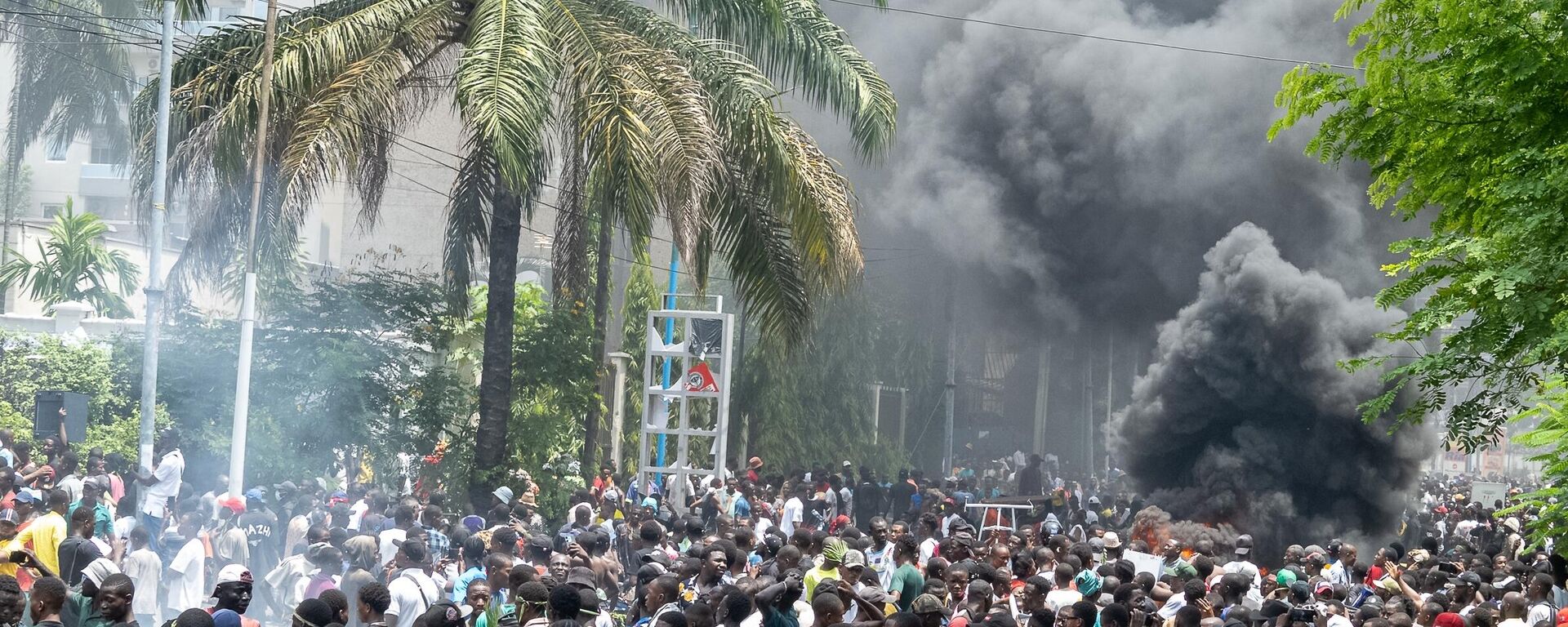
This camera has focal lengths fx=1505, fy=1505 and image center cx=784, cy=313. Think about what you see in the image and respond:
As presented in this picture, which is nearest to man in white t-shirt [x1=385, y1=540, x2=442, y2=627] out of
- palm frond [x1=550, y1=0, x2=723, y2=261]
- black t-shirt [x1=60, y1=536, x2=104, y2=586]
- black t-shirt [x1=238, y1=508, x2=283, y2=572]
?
black t-shirt [x1=60, y1=536, x2=104, y2=586]

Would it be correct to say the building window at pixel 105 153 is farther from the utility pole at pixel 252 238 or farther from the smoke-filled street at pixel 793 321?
the utility pole at pixel 252 238

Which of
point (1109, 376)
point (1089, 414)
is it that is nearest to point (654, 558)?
point (1109, 376)

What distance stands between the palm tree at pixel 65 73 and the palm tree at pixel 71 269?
2.56 meters

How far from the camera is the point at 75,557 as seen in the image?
7.75 meters

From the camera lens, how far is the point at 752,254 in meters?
13.4

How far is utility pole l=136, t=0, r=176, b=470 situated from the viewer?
12.7 m

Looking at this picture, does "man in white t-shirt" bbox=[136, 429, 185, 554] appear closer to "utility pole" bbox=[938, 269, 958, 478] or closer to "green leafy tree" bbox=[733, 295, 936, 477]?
"green leafy tree" bbox=[733, 295, 936, 477]

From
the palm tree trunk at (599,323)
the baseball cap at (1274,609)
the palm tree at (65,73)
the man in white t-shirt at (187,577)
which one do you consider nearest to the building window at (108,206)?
the palm tree at (65,73)

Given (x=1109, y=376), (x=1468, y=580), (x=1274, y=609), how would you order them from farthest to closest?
1. (x=1109, y=376)
2. (x=1468, y=580)
3. (x=1274, y=609)

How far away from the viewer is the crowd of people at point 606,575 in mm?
6461

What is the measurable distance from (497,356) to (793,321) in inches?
108

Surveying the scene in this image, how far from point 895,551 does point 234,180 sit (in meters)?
7.02

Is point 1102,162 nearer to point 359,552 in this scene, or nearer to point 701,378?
point 701,378

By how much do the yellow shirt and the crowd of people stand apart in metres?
0.01
